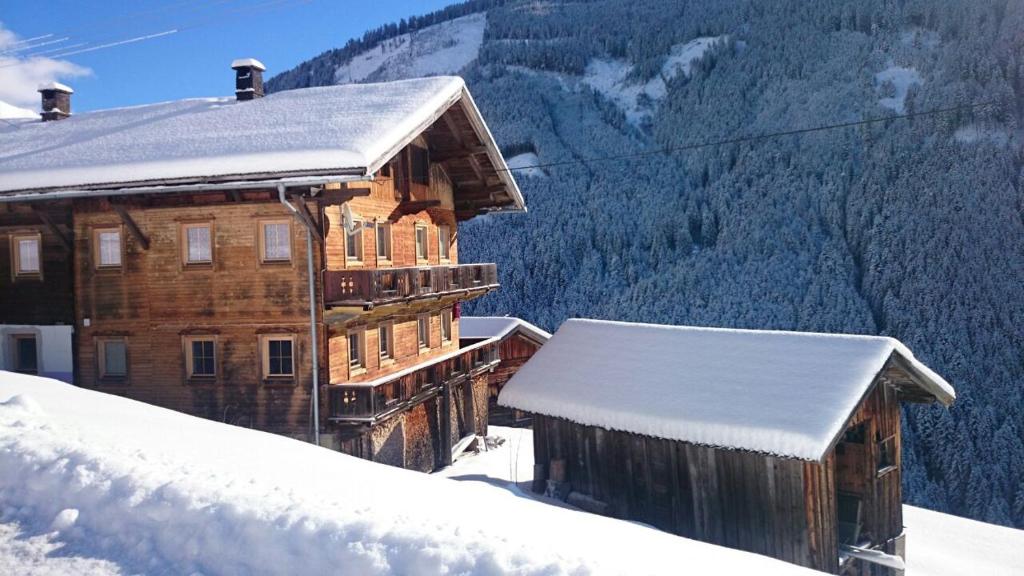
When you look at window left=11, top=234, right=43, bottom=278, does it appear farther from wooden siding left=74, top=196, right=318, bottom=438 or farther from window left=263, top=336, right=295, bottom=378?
window left=263, top=336, right=295, bottom=378

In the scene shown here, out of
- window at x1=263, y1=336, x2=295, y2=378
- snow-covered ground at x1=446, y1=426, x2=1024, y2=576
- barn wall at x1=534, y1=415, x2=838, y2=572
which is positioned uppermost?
window at x1=263, y1=336, x2=295, y2=378

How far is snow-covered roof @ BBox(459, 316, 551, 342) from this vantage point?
1241 inches

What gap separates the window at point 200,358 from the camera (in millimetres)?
17062

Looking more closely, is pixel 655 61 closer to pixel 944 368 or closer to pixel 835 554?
pixel 944 368

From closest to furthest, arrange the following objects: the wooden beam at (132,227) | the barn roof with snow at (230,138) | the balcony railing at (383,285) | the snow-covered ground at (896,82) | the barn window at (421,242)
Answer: the barn roof with snow at (230,138), the balcony railing at (383,285), the wooden beam at (132,227), the barn window at (421,242), the snow-covered ground at (896,82)

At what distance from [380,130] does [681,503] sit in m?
10.2

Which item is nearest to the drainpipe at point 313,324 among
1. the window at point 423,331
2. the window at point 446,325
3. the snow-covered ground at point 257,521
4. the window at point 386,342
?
the window at point 386,342

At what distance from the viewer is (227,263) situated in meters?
16.7

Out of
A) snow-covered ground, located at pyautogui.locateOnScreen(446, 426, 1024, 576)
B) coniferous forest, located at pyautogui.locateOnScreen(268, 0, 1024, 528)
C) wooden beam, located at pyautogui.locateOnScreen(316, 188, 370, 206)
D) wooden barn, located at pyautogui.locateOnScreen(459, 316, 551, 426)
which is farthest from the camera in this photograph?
coniferous forest, located at pyautogui.locateOnScreen(268, 0, 1024, 528)

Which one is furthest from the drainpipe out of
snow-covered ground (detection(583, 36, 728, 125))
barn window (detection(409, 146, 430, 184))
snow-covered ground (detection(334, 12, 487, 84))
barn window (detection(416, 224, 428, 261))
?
snow-covered ground (detection(334, 12, 487, 84))

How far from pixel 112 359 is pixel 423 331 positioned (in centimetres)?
881

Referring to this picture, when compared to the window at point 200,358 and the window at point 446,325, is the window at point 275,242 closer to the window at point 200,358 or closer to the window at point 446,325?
the window at point 200,358

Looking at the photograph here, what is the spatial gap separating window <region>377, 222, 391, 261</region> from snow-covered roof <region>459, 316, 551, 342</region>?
11.6 metres

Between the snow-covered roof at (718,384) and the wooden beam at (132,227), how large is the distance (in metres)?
9.40
